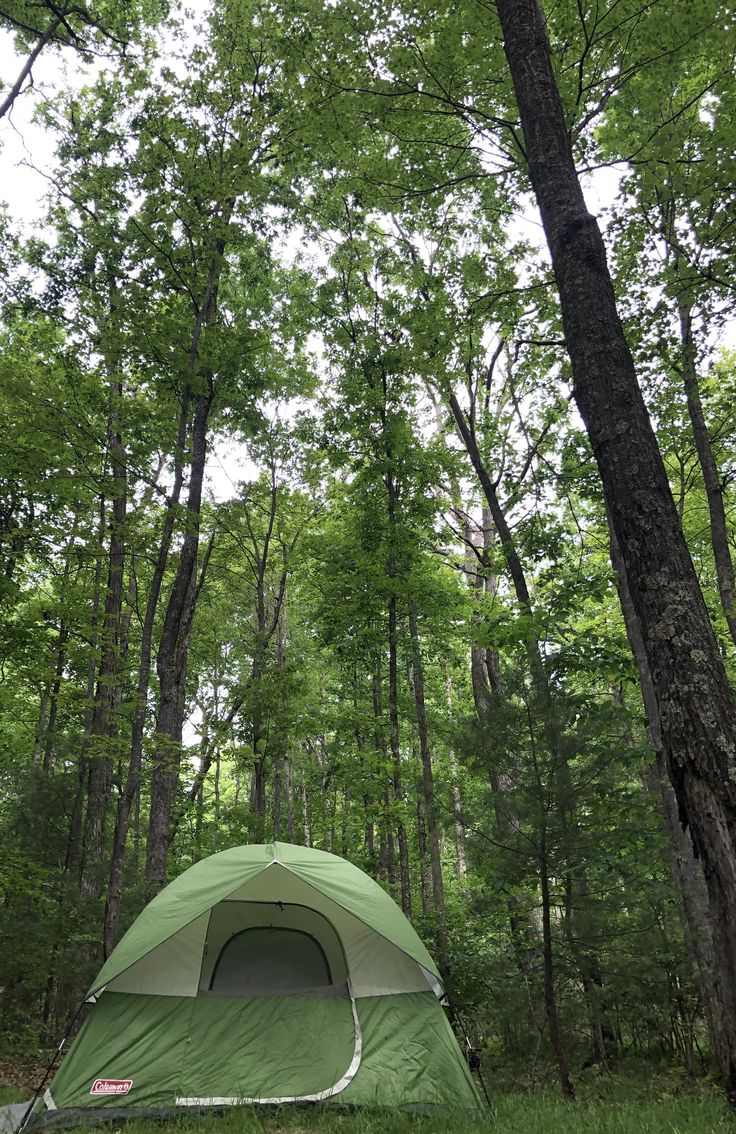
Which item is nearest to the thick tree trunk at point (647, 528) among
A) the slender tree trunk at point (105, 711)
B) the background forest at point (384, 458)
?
the background forest at point (384, 458)

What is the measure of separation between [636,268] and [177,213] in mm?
6987

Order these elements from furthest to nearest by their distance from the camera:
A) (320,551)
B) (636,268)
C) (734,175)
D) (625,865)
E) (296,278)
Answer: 1. (296,278)
2. (320,551)
3. (636,268)
4. (625,865)
5. (734,175)

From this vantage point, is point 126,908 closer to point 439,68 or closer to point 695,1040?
point 695,1040

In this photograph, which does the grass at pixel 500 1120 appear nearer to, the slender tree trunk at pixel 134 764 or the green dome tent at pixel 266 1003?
the green dome tent at pixel 266 1003

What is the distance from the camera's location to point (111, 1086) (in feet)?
15.5

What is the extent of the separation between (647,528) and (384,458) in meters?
8.96

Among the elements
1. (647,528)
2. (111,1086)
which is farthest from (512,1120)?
(647,528)

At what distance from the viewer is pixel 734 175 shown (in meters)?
5.36

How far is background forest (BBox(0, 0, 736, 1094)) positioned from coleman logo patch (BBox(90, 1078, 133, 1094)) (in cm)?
316

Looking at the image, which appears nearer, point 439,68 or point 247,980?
point 247,980

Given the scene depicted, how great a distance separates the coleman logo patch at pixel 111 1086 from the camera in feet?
15.4

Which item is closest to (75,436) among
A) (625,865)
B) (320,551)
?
(320,551)

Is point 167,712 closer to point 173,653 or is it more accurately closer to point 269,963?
point 173,653

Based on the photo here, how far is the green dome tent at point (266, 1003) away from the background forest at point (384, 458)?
119 cm
